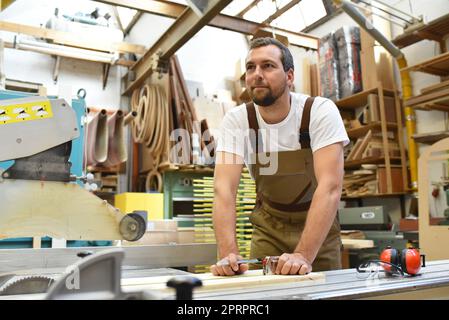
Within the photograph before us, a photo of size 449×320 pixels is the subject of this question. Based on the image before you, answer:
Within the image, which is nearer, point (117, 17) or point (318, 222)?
point (318, 222)

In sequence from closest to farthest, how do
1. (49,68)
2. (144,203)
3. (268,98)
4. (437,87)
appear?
(268,98)
(437,87)
(144,203)
(49,68)

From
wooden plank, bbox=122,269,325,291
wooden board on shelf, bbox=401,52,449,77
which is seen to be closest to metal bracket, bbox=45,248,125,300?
wooden plank, bbox=122,269,325,291

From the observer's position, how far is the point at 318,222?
4.25ft

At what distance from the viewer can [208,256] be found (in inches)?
67.3

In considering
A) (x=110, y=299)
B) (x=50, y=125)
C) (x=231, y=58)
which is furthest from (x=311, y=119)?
(x=231, y=58)

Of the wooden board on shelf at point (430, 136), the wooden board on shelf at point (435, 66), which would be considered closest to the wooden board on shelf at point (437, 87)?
the wooden board on shelf at point (435, 66)

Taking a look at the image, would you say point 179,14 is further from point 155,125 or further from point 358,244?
point 358,244

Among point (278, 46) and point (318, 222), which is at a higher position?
point (278, 46)

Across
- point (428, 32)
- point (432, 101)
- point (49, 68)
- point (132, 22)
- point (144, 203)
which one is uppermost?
point (132, 22)

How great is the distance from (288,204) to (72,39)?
4.23 meters

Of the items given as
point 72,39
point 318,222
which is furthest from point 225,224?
point 72,39

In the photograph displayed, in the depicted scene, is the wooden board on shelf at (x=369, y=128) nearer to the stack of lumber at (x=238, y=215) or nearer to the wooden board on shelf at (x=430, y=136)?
the wooden board on shelf at (x=430, y=136)

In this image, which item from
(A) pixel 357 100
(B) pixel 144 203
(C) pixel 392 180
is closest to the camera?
(B) pixel 144 203

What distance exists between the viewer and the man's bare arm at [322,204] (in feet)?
4.14
